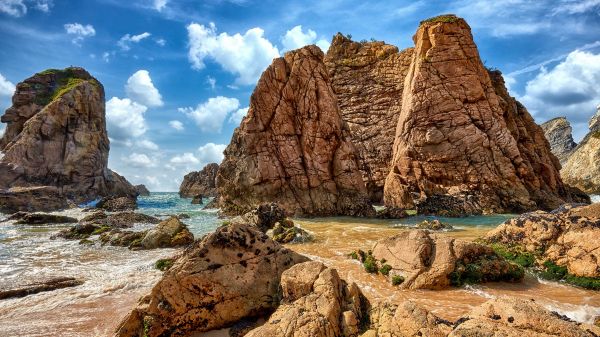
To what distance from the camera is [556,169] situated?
51.9 meters

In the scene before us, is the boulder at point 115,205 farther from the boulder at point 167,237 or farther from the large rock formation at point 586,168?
the large rock formation at point 586,168

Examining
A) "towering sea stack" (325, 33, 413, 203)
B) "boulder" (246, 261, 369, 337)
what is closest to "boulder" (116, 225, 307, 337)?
"boulder" (246, 261, 369, 337)

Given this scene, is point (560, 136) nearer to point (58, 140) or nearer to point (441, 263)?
point (441, 263)

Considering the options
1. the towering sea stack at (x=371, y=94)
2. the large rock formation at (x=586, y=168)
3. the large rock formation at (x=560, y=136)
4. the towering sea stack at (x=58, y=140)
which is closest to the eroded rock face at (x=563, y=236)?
the towering sea stack at (x=371, y=94)

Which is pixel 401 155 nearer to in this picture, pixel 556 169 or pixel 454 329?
pixel 556 169

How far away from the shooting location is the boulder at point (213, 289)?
8.74 meters

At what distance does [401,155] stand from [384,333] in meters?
46.3

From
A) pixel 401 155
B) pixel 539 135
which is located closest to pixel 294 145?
pixel 401 155

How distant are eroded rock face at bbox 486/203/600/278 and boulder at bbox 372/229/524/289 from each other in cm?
242

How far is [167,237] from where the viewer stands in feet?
73.8

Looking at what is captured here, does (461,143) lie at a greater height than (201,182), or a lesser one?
greater

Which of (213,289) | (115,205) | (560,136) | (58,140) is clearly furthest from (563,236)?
(560,136)

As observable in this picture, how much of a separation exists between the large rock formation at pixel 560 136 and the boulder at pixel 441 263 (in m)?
151

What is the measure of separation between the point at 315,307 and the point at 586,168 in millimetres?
102239
